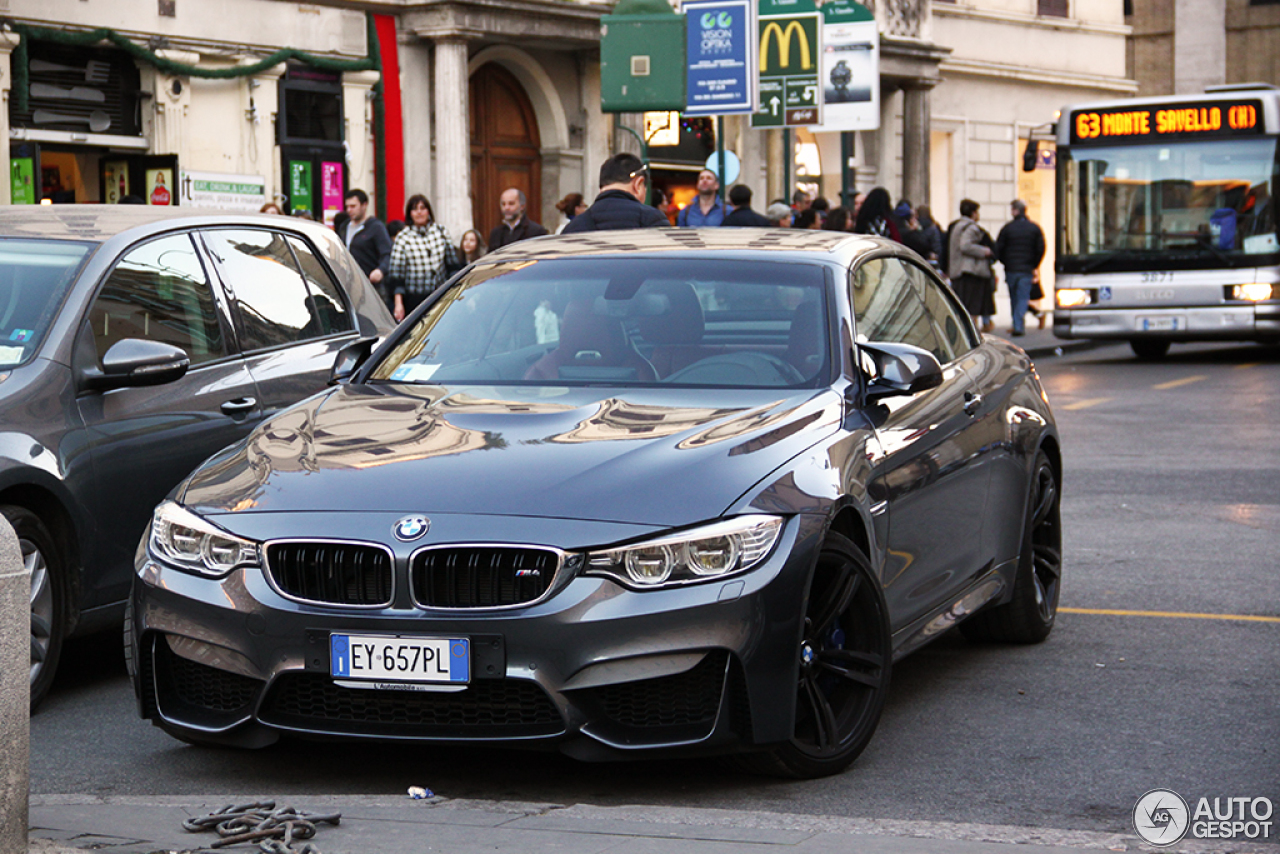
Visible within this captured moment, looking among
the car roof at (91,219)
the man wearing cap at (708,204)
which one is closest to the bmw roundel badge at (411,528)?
the car roof at (91,219)

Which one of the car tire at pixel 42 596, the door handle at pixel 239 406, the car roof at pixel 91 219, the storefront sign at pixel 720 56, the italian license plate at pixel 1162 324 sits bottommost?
the italian license plate at pixel 1162 324

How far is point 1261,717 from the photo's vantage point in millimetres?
5848

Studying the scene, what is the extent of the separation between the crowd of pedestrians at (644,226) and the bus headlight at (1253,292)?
3.78 metres

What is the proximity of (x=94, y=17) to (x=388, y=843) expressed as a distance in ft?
66.7

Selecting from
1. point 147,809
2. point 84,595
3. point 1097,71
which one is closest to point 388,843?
point 147,809

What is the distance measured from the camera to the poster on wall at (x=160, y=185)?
22.8 meters

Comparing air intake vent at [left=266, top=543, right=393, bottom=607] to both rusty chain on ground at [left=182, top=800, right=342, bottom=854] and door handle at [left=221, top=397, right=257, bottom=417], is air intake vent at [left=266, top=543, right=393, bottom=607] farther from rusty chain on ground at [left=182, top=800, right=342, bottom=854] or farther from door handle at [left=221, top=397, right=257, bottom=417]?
door handle at [left=221, top=397, right=257, bottom=417]

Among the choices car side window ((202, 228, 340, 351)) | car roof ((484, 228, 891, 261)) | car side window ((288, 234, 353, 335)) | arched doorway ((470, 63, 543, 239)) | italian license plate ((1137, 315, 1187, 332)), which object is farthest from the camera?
arched doorway ((470, 63, 543, 239))

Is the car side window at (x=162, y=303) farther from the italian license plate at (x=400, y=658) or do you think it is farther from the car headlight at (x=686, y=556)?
the car headlight at (x=686, y=556)

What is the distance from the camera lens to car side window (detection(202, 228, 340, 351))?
23.8 ft

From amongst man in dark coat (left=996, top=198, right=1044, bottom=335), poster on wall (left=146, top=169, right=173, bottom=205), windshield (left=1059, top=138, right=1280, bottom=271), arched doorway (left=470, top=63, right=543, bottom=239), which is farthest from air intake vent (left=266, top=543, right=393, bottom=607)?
man in dark coat (left=996, top=198, right=1044, bottom=335)

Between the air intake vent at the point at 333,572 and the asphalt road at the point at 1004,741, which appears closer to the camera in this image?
the air intake vent at the point at 333,572

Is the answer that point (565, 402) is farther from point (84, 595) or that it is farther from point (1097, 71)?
point (1097, 71)

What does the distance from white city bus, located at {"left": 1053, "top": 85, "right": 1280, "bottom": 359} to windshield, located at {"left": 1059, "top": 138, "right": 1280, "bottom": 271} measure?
0.01 meters
